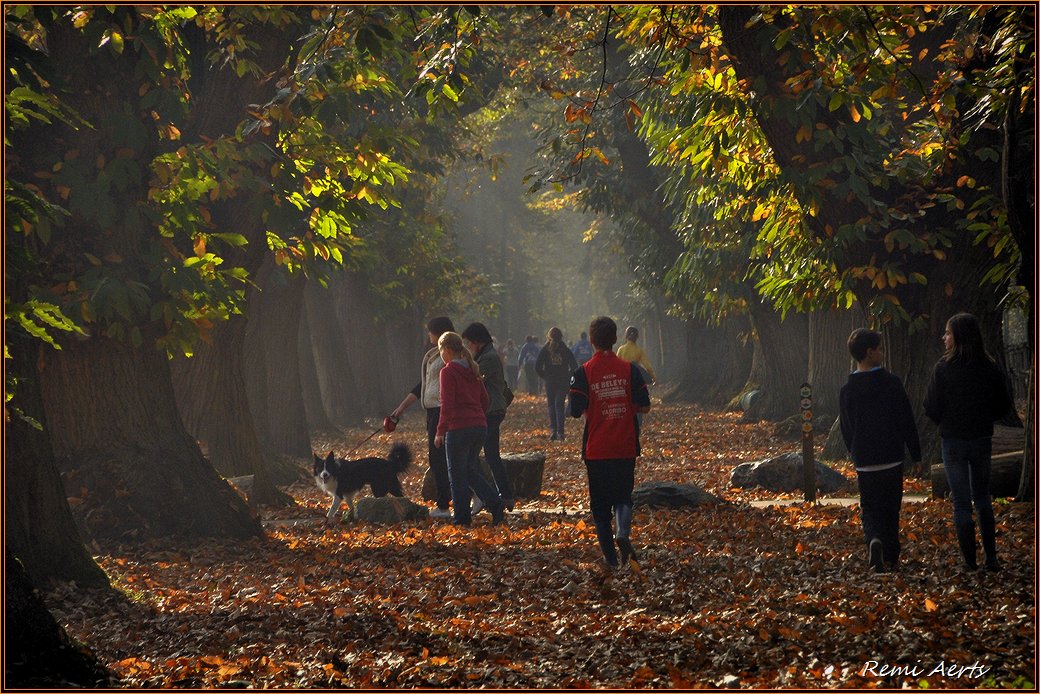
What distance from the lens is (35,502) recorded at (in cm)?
859

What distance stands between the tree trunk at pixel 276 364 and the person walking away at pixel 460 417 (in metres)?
8.24

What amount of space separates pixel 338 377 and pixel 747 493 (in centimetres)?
1897

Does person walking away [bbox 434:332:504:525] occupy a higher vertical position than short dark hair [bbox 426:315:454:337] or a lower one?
lower

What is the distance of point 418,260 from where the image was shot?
3306 cm

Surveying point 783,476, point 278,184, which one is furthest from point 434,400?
point 783,476

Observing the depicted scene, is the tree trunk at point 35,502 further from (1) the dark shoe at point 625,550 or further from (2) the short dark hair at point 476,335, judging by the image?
(2) the short dark hair at point 476,335

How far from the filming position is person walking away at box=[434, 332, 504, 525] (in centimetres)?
1189

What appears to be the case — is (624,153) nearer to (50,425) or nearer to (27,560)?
(50,425)

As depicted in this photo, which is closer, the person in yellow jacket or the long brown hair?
the long brown hair

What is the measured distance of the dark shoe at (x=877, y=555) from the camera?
28.3ft

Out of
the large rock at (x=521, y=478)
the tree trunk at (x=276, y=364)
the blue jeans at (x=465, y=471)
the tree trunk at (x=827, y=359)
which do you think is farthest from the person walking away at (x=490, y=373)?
the tree trunk at (x=827, y=359)

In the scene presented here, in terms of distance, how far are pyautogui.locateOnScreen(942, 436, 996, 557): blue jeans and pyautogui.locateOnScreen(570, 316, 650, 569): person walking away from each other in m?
2.24

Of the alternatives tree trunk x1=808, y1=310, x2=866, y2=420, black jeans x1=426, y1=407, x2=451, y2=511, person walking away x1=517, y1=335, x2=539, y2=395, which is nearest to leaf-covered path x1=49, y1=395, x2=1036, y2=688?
black jeans x1=426, y1=407, x2=451, y2=511

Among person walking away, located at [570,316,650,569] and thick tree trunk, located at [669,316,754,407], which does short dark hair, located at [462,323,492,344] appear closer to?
person walking away, located at [570,316,650,569]
